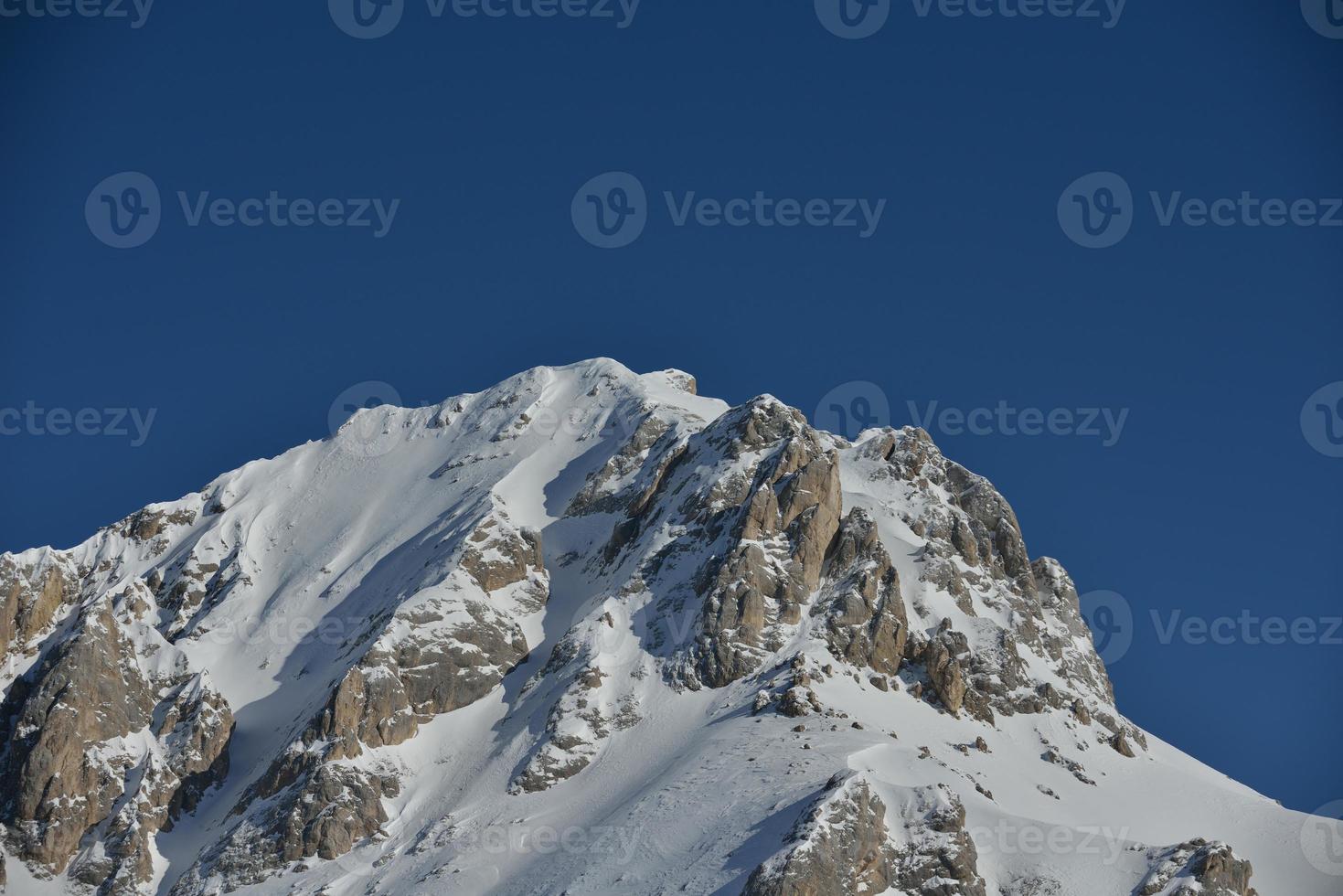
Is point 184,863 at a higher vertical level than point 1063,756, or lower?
lower

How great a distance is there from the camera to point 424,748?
19962 cm

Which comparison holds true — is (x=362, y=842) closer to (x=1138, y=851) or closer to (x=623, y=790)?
(x=623, y=790)

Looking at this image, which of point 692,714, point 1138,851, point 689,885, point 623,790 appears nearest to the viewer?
point 689,885

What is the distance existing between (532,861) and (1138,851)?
56.1 meters

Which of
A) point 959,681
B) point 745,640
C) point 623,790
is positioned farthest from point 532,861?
point 959,681
